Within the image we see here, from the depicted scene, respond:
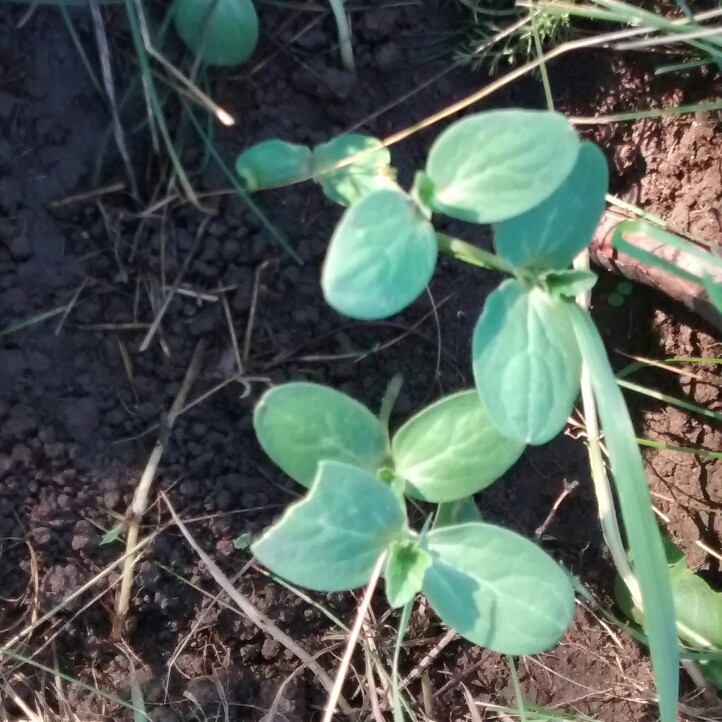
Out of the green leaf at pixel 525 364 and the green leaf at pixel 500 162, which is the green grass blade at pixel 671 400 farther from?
the green leaf at pixel 500 162

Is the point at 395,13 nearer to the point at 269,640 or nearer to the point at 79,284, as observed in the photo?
the point at 79,284

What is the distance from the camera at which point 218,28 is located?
957mm

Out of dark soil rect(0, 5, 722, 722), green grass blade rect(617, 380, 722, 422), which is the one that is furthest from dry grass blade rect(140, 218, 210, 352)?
green grass blade rect(617, 380, 722, 422)

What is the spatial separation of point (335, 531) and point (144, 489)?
0.36m

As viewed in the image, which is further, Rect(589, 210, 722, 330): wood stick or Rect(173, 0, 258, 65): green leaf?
Rect(589, 210, 722, 330): wood stick

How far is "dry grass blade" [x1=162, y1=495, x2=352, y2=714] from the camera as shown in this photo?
1.04 meters

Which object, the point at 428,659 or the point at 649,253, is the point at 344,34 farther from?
the point at 428,659

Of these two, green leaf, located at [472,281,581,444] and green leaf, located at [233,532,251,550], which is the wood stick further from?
green leaf, located at [233,532,251,550]

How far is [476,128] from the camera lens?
746 mm

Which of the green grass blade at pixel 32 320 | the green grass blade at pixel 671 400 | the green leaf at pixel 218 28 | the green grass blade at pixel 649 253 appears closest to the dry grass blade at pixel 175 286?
the green grass blade at pixel 32 320

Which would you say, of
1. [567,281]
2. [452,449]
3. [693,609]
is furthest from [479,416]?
[693,609]

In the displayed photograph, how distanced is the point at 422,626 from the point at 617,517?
14.0 inches

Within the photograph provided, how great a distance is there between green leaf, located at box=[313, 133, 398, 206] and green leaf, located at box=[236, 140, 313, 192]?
0.02 meters

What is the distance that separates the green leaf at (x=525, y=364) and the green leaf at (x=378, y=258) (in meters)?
0.09
